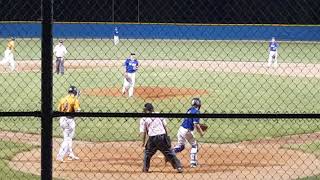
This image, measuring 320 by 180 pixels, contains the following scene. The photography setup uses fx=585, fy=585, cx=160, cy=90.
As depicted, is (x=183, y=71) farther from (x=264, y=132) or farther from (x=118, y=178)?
(x=118, y=178)

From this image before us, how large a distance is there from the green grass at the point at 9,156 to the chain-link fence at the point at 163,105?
0.08 ft

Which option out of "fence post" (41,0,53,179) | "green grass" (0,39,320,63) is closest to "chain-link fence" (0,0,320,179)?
"fence post" (41,0,53,179)

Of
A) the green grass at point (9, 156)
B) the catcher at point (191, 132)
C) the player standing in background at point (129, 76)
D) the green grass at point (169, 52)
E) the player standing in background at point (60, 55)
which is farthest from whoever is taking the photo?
the green grass at point (169, 52)

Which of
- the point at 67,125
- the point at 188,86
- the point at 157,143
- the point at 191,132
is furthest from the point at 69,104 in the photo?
the point at 188,86

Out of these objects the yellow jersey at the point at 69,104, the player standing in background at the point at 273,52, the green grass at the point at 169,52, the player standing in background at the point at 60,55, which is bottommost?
the yellow jersey at the point at 69,104

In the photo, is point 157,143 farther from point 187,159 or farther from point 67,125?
point 67,125

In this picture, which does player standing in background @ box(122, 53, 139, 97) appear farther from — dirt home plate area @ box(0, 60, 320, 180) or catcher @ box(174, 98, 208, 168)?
catcher @ box(174, 98, 208, 168)

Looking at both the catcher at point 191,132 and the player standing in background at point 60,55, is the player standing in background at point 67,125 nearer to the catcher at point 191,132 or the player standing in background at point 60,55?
the catcher at point 191,132

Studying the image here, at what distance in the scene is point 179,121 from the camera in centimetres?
1734

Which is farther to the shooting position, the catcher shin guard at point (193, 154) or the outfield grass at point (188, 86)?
the outfield grass at point (188, 86)

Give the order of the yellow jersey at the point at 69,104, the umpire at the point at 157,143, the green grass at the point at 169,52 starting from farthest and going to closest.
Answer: the green grass at the point at 169,52
the yellow jersey at the point at 69,104
the umpire at the point at 157,143

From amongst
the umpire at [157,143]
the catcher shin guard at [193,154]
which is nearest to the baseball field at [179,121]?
the catcher shin guard at [193,154]

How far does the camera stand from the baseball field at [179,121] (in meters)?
11.7

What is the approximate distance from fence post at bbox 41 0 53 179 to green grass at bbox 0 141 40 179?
15.7ft
